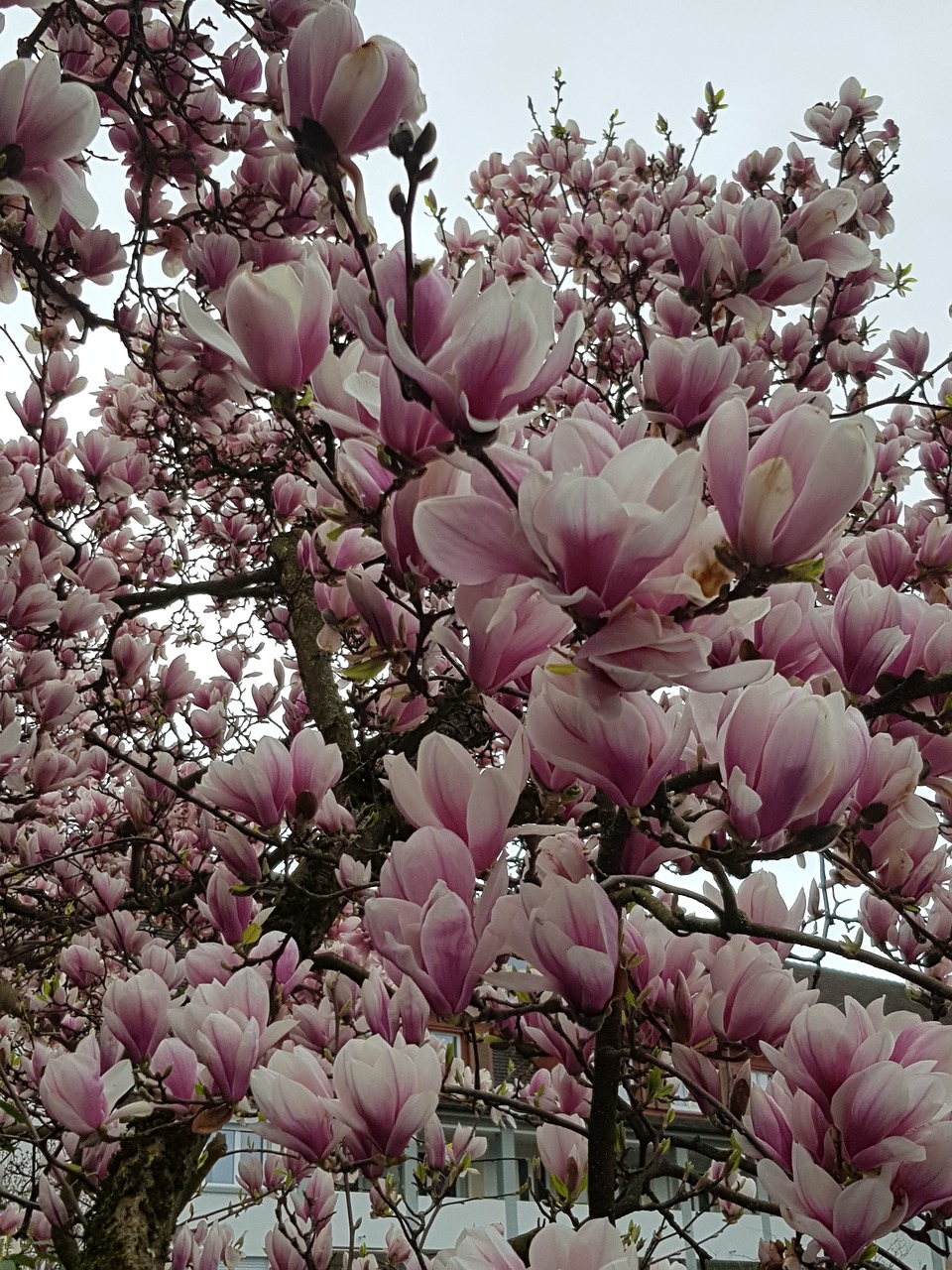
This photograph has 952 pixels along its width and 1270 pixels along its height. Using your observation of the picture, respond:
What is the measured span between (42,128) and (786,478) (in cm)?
92

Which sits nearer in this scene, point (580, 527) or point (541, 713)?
point (580, 527)

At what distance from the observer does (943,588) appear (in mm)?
1464

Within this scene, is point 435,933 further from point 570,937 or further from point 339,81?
point 339,81

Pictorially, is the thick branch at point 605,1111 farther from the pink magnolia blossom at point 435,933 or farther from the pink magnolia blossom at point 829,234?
the pink magnolia blossom at point 829,234

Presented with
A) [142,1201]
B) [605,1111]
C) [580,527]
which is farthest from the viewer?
[142,1201]

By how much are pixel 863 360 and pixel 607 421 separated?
8.44 feet

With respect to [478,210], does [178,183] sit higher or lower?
lower

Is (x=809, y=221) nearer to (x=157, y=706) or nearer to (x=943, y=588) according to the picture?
(x=943, y=588)

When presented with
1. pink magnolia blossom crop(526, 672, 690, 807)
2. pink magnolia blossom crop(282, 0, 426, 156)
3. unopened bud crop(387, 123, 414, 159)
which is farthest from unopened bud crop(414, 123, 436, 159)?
pink magnolia blossom crop(526, 672, 690, 807)

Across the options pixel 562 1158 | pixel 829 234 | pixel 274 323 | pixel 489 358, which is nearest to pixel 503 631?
pixel 489 358

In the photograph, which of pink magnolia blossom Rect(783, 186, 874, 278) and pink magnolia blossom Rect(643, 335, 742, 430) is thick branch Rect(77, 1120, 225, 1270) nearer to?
pink magnolia blossom Rect(643, 335, 742, 430)

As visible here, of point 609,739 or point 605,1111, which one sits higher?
point 609,739

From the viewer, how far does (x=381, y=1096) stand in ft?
2.96

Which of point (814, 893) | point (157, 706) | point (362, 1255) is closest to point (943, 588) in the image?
point (814, 893)
